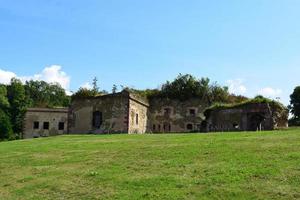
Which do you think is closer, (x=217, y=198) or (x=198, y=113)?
(x=217, y=198)

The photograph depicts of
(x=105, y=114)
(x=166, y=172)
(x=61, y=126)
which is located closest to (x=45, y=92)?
(x=61, y=126)

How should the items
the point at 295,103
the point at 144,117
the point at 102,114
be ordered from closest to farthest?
the point at 102,114 < the point at 144,117 < the point at 295,103

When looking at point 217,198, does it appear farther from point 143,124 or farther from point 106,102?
point 143,124

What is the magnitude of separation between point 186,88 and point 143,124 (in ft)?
23.4

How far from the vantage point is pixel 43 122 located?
203ft

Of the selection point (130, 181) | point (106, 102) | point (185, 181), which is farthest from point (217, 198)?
point (106, 102)

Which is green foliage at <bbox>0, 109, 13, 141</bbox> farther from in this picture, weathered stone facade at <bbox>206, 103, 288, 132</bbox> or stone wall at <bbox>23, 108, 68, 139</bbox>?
weathered stone facade at <bbox>206, 103, 288, 132</bbox>

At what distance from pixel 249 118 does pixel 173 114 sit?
16227 mm

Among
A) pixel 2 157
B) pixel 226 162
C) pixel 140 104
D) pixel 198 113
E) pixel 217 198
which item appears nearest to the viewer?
pixel 217 198

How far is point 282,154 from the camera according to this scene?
1450 cm

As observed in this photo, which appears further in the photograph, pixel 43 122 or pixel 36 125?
pixel 43 122

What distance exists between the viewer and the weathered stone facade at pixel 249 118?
35469 mm

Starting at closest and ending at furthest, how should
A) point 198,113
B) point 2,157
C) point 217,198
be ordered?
point 217,198 < point 2,157 < point 198,113

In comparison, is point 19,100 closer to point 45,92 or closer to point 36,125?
point 45,92
